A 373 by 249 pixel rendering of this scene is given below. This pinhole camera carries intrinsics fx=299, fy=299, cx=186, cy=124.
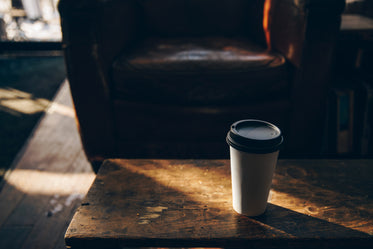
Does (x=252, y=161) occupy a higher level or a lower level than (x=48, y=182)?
higher

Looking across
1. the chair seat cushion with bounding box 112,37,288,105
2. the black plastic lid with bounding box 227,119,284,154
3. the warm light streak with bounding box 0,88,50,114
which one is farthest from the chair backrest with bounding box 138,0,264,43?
the black plastic lid with bounding box 227,119,284,154

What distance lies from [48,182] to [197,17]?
1.08m

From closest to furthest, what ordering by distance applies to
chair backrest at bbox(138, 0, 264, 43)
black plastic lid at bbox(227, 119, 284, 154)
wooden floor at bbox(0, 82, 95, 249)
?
black plastic lid at bbox(227, 119, 284, 154) < wooden floor at bbox(0, 82, 95, 249) < chair backrest at bbox(138, 0, 264, 43)

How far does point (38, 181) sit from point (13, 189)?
0.10m

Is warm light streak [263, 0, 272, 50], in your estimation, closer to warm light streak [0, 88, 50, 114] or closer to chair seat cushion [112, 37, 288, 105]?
chair seat cushion [112, 37, 288, 105]

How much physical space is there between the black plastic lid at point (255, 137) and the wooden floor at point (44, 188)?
75 centimetres

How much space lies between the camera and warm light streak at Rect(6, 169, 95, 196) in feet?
4.05

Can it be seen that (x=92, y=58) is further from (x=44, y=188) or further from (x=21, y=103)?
(x=21, y=103)

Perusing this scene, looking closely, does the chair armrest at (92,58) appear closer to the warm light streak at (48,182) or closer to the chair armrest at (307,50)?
the warm light streak at (48,182)

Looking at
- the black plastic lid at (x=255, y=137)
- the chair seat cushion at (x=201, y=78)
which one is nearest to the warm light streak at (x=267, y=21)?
the chair seat cushion at (x=201, y=78)

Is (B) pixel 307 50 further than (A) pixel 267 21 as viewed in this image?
No

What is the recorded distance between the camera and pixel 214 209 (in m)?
0.59

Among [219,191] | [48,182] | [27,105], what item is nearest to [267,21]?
[219,191]

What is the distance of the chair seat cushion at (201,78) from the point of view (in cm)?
114
